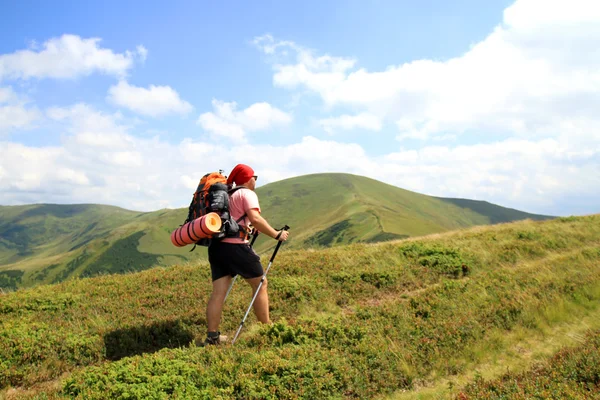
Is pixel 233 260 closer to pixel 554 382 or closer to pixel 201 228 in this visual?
pixel 201 228

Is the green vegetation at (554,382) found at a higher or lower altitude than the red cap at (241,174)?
lower

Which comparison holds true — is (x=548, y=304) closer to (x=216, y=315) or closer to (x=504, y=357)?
(x=504, y=357)

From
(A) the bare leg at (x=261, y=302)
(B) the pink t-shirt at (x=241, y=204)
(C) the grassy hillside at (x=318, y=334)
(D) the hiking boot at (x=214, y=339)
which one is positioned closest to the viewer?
(C) the grassy hillside at (x=318, y=334)

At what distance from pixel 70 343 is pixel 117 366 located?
77.5 inches

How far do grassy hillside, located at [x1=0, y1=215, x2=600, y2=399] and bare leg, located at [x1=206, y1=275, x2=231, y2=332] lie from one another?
58 centimetres

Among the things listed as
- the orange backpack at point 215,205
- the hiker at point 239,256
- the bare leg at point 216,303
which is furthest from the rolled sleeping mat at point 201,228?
the bare leg at point 216,303

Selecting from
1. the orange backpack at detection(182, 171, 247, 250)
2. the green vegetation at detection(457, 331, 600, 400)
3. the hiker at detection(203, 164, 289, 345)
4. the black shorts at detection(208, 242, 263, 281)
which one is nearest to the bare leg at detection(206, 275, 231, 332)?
the hiker at detection(203, 164, 289, 345)

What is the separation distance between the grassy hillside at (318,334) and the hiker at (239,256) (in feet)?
1.81

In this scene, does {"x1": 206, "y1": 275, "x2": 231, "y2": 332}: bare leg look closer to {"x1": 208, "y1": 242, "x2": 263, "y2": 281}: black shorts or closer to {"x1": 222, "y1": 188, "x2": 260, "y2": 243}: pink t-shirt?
{"x1": 208, "y1": 242, "x2": 263, "y2": 281}: black shorts

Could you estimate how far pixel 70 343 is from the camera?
21.7ft

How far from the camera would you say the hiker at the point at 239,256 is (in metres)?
6.64

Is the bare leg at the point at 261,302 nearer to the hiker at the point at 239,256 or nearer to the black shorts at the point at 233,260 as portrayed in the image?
the hiker at the point at 239,256

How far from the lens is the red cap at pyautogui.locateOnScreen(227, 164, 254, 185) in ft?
23.1

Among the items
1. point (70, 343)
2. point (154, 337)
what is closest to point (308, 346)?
point (154, 337)
